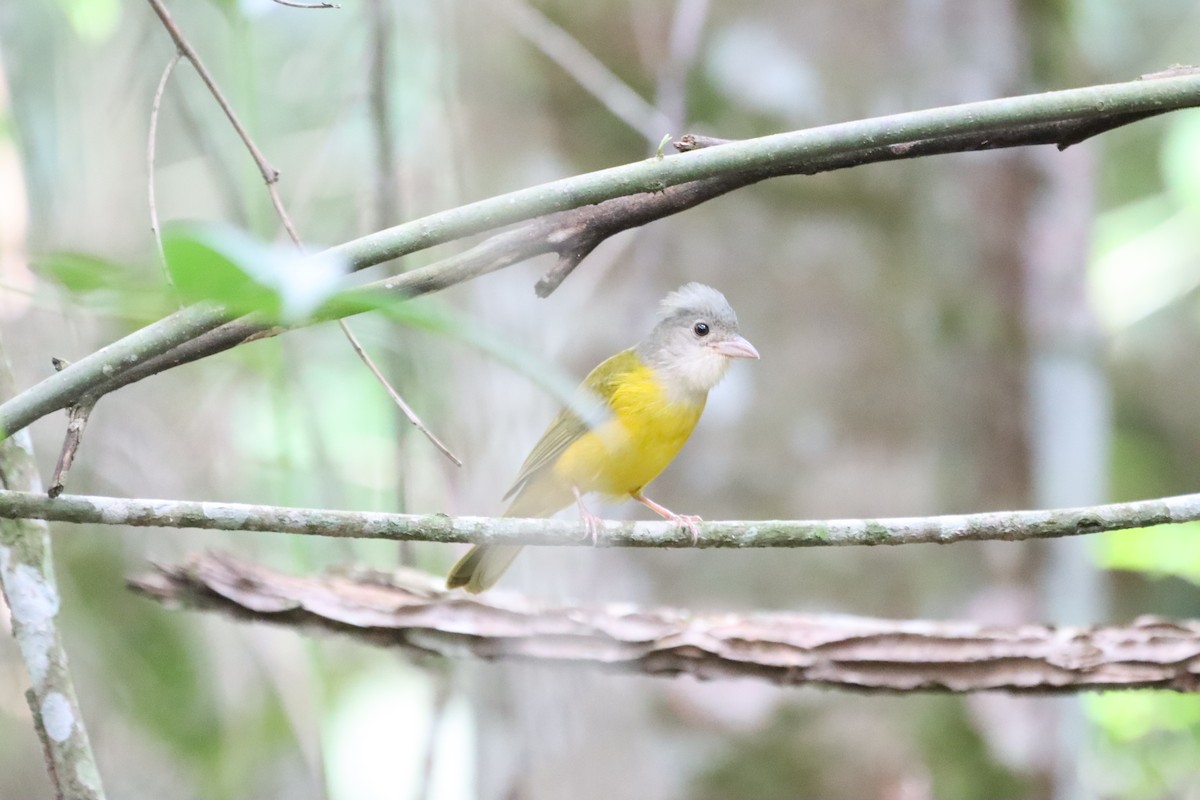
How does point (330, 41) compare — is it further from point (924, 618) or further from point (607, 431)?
point (924, 618)

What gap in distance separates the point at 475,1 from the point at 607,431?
1959 mm

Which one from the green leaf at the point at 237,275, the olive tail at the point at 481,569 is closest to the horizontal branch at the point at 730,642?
the olive tail at the point at 481,569

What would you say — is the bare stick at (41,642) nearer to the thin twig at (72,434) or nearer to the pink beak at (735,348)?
the thin twig at (72,434)

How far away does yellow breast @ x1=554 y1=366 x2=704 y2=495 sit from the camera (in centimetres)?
330

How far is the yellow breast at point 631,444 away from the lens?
130 inches

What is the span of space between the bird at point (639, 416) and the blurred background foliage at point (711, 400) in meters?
0.18

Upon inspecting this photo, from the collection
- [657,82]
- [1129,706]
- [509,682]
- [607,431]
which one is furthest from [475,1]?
[1129,706]

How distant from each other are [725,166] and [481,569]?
1904mm

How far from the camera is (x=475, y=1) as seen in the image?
4266mm

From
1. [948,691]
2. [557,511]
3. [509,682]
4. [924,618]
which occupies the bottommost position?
[948,691]

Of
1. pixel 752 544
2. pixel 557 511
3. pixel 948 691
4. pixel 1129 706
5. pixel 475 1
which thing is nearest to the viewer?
pixel 752 544

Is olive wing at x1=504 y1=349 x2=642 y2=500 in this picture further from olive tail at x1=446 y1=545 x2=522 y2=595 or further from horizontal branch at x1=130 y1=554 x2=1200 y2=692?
horizontal branch at x1=130 y1=554 x2=1200 y2=692

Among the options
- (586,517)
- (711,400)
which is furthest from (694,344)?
(586,517)

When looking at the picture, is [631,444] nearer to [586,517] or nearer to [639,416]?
[639,416]
